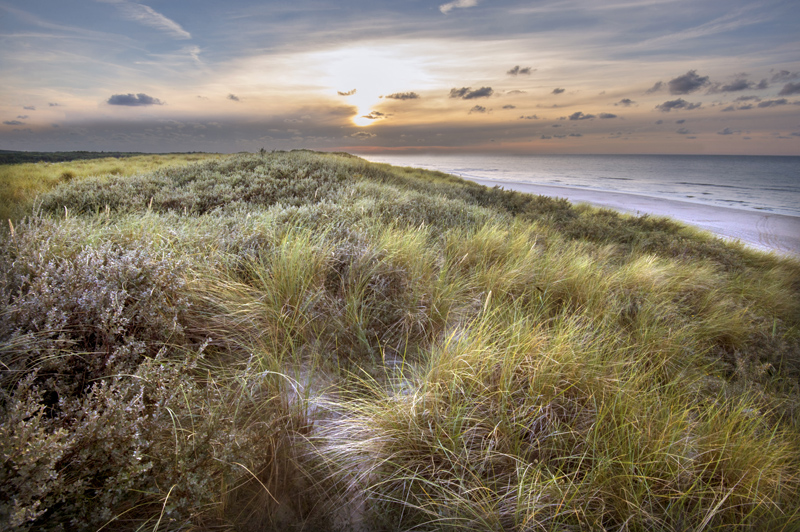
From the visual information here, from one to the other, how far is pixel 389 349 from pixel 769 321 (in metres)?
5.31

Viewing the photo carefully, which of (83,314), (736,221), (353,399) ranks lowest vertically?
(736,221)

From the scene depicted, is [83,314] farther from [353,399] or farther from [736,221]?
[736,221]

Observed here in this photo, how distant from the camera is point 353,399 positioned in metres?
2.26

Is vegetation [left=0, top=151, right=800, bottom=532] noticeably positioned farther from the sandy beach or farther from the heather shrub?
the sandy beach

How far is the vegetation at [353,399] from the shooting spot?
1548 millimetres

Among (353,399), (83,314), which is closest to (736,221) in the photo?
(353,399)

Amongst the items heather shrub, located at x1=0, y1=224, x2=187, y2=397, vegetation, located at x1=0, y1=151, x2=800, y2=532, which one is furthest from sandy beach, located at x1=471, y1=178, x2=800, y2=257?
heather shrub, located at x1=0, y1=224, x2=187, y2=397

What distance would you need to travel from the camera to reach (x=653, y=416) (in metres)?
2.08

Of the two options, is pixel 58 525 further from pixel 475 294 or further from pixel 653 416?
pixel 475 294

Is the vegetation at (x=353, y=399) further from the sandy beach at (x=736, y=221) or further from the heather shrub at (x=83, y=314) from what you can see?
the sandy beach at (x=736, y=221)

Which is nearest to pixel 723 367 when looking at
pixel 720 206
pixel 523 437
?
pixel 523 437

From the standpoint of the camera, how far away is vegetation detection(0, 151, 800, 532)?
1.55 metres

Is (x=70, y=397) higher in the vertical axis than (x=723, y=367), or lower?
higher

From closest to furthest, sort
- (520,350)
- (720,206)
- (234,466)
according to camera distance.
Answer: (234,466)
(520,350)
(720,206)
